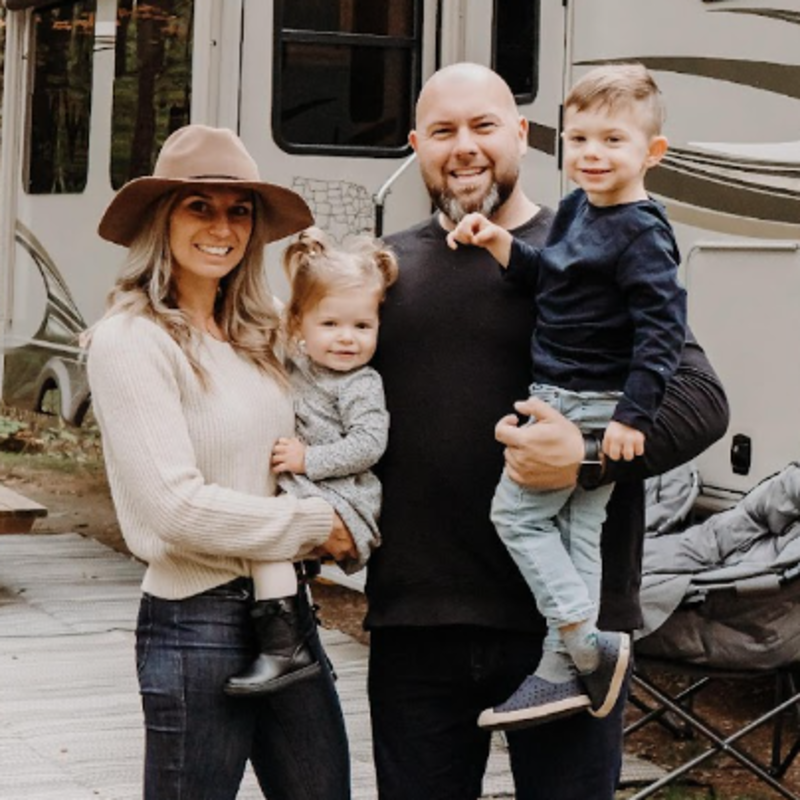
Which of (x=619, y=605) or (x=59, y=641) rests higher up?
(x=619, y=605)

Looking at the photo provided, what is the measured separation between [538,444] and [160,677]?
2.44ft

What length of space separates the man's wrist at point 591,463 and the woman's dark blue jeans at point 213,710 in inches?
21.8

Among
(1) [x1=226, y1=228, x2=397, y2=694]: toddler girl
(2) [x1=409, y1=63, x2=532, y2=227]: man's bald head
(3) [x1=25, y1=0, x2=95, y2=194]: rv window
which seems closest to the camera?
(1) [x1=226, y1=228, x2=397, y2=694]: toddler girl

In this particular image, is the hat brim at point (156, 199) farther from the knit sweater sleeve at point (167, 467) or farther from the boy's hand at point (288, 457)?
the boy's hand at point (288, 457)

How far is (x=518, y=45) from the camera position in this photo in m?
7.07

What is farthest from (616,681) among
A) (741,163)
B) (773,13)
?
(773,13)

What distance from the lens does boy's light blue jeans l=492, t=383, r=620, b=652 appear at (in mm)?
3223

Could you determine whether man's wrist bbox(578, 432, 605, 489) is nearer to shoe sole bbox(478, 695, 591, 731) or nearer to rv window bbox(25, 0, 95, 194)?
shoe sole bbox(478, 695, 591, 731)

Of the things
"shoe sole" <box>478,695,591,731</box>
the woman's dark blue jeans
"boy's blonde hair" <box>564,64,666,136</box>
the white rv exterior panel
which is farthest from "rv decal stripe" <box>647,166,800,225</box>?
the woman's dark blue jeans

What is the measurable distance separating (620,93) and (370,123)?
4.57m

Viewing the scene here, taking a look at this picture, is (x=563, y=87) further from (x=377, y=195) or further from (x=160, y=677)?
(x=160, y=677)

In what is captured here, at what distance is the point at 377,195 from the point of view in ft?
24.2

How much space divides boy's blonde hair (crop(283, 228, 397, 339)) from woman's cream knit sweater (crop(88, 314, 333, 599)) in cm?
17

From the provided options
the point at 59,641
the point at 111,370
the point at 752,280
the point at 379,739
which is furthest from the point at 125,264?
the point at 59,641
